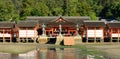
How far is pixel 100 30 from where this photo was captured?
249 ft

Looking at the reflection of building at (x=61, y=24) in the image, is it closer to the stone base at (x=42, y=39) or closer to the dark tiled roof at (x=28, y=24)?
the dark tiled roof at (x=28, y=24)

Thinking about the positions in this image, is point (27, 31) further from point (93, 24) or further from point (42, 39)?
point (93, 24)

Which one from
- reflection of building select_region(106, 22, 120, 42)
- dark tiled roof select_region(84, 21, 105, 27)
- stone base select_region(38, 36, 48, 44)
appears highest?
dark tiled roof select_region(84, 21, 105, 27)

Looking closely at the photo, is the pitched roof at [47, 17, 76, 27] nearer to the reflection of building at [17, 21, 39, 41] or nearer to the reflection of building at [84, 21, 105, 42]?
the reflection of building at [17, 21, 39, 41]

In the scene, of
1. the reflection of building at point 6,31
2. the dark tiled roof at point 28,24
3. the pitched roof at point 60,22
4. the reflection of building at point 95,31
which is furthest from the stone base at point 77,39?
the reflection of building at point 6,31

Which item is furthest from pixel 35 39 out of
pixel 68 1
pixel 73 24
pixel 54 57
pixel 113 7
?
pixel 113 7

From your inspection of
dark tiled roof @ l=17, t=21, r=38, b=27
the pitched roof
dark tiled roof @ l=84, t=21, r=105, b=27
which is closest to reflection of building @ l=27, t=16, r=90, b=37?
the pitched roof

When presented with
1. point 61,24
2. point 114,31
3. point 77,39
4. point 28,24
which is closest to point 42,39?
point 28,24

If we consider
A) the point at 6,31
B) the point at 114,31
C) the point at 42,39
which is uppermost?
the point at 6,31

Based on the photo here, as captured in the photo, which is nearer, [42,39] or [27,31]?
[42,39]

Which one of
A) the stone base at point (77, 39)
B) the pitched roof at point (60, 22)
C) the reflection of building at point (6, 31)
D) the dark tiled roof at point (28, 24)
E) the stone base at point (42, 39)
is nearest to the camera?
the stone base at point (77, 39)

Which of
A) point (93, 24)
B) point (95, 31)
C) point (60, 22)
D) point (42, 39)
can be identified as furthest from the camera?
point (60, 22)

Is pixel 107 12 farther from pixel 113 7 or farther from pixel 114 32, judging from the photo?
pixel 114 32

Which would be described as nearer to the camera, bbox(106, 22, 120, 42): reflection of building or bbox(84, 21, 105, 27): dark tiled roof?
bbox(106, 22, 120, 42): reflection of building
